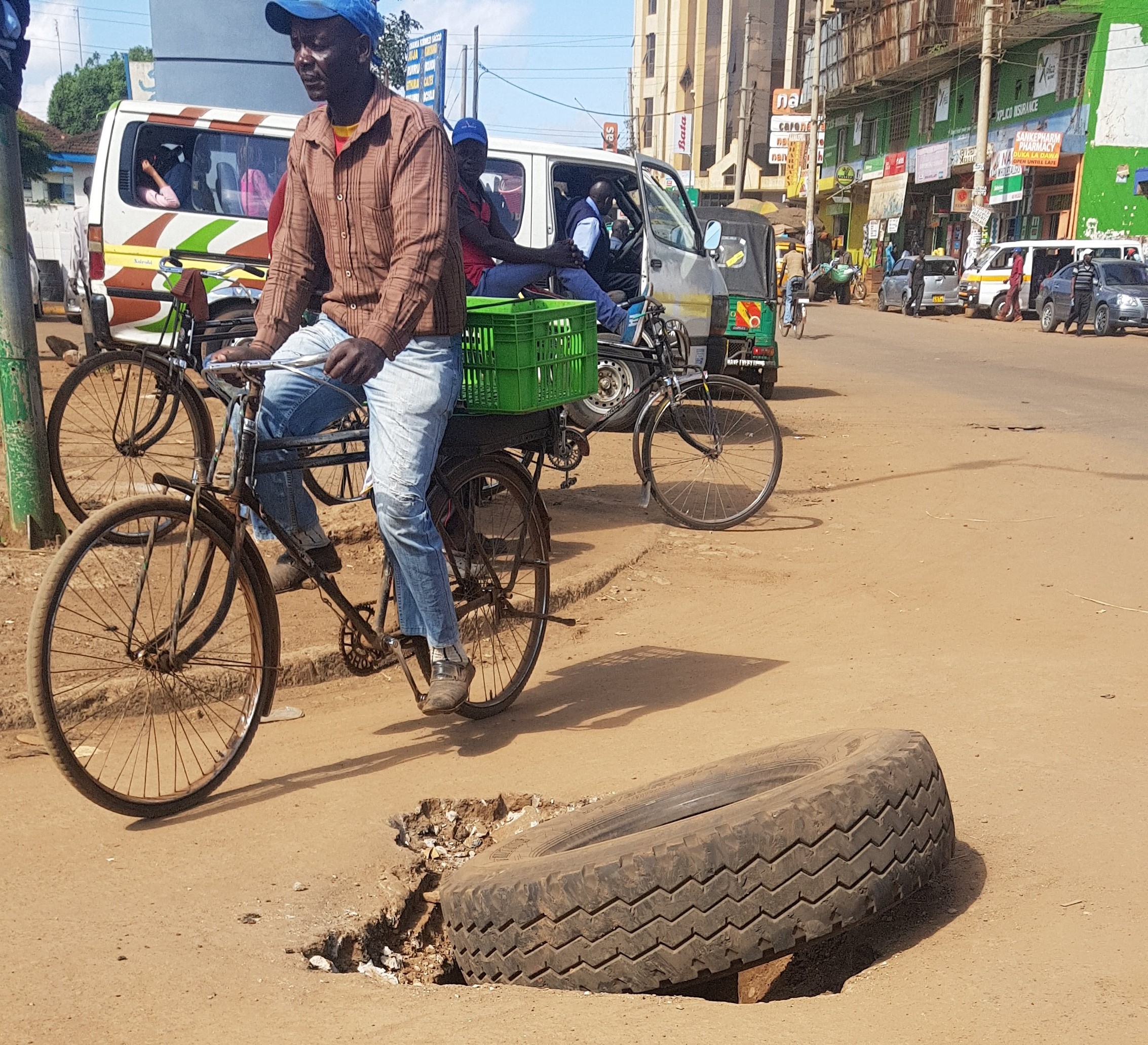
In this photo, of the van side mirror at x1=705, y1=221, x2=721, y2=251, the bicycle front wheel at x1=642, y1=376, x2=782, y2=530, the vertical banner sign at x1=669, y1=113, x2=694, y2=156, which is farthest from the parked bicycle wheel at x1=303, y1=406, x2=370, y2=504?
the vertical banner sign at x1=669, y1=113, x2=694, y2=156

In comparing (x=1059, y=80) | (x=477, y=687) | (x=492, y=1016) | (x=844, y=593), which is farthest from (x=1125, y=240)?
(x=492, y=1016)

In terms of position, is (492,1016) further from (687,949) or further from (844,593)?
(844,593)

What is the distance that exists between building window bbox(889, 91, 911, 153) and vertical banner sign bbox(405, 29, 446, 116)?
26053 mm

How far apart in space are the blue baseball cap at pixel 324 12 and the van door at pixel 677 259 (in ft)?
21.5

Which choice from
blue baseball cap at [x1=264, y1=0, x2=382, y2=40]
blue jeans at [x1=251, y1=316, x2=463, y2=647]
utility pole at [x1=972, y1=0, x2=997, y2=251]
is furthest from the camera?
utility pole at [x1=972, y1=0, x2=997, y2=251]

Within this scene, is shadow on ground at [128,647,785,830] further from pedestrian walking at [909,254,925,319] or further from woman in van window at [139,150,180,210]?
pedestrian walking at [909,254,925,319]

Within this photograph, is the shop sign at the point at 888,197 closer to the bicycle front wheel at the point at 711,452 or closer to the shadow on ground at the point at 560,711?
the bicycle front wheel at the point at 711,452

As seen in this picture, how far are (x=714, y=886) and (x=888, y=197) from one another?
49197mm

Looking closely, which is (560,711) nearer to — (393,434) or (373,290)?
(393,434)

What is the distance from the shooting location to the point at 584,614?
5352 millimetres

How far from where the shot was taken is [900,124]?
4912 centimetres

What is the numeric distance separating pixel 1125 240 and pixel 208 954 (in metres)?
31.0

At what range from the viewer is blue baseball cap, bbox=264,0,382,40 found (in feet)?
10.7

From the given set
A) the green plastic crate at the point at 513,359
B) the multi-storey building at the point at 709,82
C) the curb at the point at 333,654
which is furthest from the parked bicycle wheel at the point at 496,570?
the multi-storey building at the point at 709,82
